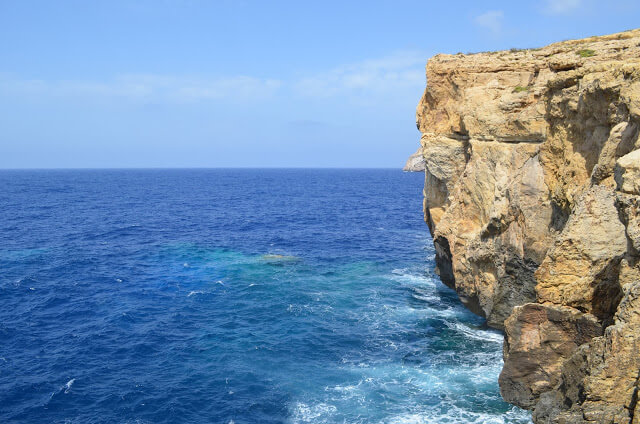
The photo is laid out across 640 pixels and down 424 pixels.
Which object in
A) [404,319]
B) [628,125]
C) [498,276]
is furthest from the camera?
[404,319]

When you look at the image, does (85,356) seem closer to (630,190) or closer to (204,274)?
(204,274)

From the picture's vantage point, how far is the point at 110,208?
108m

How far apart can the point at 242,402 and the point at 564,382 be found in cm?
1732

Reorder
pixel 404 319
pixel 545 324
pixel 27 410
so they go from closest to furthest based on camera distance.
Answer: pixel 545 324 → pixel 27 410 → pixel 404 319

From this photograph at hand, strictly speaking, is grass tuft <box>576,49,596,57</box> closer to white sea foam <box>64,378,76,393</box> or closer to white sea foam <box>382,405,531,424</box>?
white sea foam <box>382,405,531,424</box>

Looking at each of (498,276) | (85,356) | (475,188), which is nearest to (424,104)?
(475,188)

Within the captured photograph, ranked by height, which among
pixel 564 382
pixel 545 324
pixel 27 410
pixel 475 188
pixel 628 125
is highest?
pixel 628 125

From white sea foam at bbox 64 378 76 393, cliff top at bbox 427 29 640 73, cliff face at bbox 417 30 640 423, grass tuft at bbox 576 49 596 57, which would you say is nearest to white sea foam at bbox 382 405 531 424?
cliff face at bbox 417 30 640 423

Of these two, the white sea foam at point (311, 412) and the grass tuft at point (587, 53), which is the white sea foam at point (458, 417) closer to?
the white sea foam at point (311, 412)

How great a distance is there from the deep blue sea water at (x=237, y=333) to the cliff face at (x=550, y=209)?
4.73 meters

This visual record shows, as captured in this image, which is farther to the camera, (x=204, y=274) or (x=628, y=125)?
(x=204, y=274)

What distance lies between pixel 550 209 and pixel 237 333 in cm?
2414

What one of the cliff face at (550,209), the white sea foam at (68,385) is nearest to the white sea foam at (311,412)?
the cliff face at (550,209)

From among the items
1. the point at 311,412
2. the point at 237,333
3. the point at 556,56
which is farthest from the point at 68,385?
the point at 556,56
